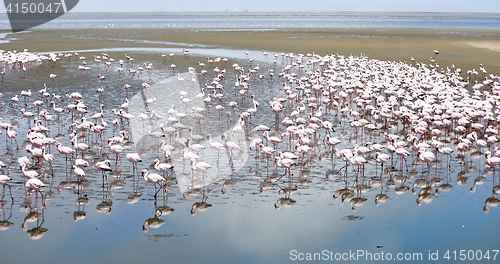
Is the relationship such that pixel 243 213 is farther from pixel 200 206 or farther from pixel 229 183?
pixel 229 183

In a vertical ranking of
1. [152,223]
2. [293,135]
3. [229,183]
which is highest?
[293,135]

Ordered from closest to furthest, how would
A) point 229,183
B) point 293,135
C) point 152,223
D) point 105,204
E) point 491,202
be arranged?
point 152,223 < point 105,204 < point 491,202 < point 229,183 < point 293,135

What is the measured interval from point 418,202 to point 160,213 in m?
5.81

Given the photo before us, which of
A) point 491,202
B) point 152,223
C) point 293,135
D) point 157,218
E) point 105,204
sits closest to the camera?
point 152,223

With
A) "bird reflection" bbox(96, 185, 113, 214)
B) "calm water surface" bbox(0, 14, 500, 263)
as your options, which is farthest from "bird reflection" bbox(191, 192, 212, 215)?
"bird reflection" bbox(96, 185, 113, 214)

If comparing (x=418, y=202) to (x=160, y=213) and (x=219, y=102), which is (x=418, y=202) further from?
(x=219, y=102)

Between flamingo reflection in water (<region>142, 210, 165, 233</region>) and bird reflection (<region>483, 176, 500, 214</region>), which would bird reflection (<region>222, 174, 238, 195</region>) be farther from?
bird reflection (<region>483, 176, 500, 214</region>)

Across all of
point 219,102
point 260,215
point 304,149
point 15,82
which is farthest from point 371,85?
point 15,82

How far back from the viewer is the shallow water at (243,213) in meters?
8.41

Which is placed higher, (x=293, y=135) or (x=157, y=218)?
(x=293, y=135)

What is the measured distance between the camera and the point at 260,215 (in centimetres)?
984

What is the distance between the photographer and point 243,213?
9.94 m

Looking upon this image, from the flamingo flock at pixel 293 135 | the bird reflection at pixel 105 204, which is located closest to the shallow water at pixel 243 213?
the bird reflection at pixel 105 204

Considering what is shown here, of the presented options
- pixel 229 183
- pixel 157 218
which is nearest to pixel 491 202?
pixel 229 183
